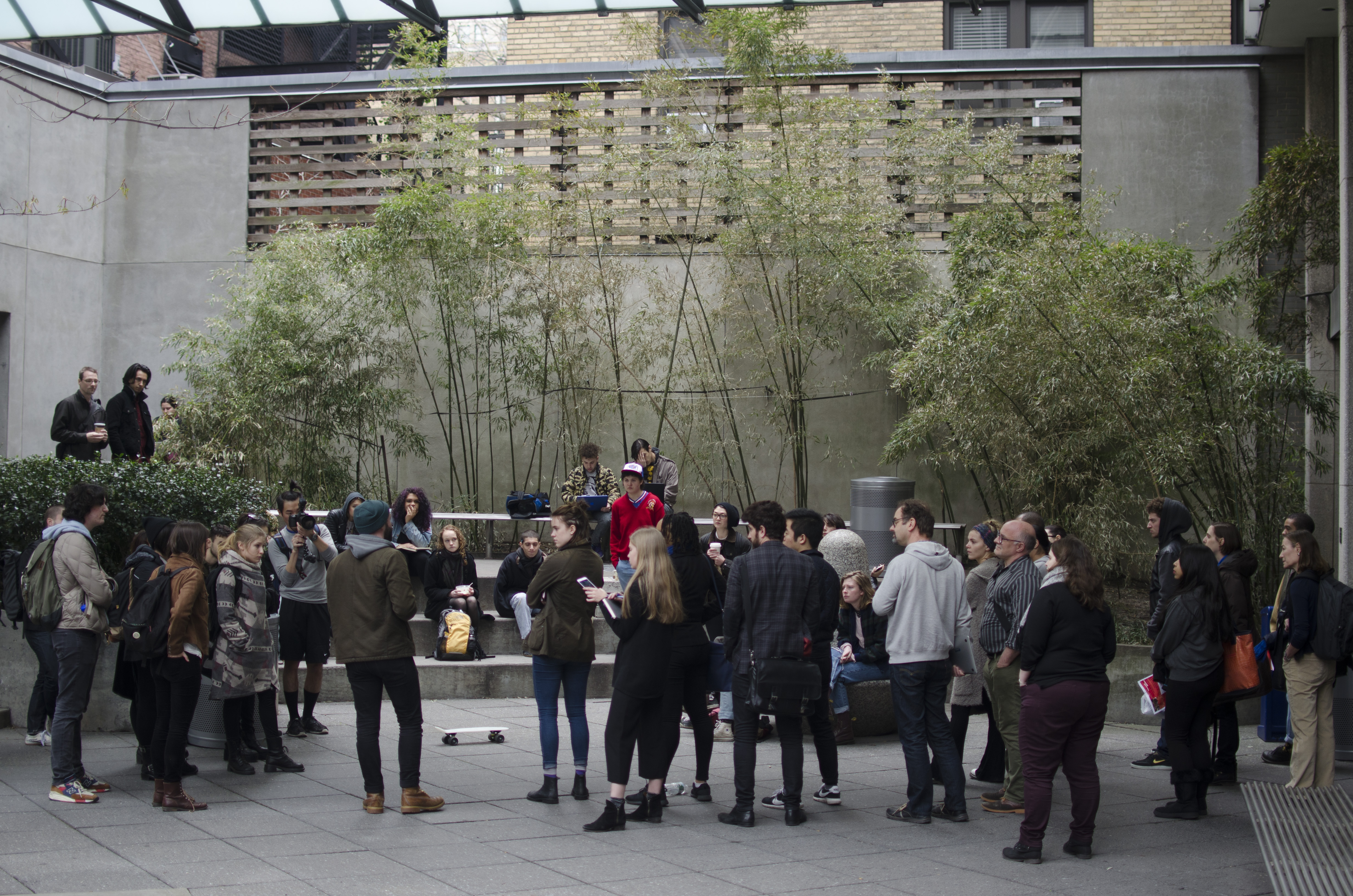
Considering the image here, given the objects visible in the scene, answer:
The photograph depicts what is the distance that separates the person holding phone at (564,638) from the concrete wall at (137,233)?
9.19 meters

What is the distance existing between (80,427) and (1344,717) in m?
8.52

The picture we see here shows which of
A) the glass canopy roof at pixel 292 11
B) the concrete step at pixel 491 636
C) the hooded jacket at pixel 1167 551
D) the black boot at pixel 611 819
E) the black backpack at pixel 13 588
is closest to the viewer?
the black boot at pixel 611 819

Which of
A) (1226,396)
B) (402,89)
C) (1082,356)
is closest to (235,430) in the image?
(402,89)

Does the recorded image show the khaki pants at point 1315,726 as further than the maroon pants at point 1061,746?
Yes

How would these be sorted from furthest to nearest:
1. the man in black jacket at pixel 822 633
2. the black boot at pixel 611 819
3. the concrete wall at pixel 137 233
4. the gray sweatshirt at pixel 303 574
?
1. the concrete wall at pixel 137 233
2. the gray sweatshirt at pixel 303 574
3. the man in black jacket at pixel 822 633
4. the black boot at pixel 611 819

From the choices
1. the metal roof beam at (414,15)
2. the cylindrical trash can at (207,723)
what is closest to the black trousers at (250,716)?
the cylindrical trash can at (207,723)

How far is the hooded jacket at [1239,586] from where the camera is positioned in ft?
17.6

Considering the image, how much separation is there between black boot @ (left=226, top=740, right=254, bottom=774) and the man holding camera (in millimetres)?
737

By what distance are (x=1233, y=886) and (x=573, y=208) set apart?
30.1 ft

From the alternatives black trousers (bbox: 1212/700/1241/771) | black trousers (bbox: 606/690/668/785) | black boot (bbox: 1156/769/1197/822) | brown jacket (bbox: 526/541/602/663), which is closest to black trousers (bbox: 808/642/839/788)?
black trousers (bbox: 606/690/668/785)

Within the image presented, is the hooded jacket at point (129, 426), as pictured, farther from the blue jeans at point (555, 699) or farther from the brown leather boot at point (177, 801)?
the blue jeans at point (555, 699)

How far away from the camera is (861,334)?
1185cm

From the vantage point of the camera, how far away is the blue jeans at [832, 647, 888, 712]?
655cm

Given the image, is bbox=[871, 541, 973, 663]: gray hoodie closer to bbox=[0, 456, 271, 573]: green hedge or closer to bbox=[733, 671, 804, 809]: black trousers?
bbox=[733, 671, 804, 809]: black trousers
